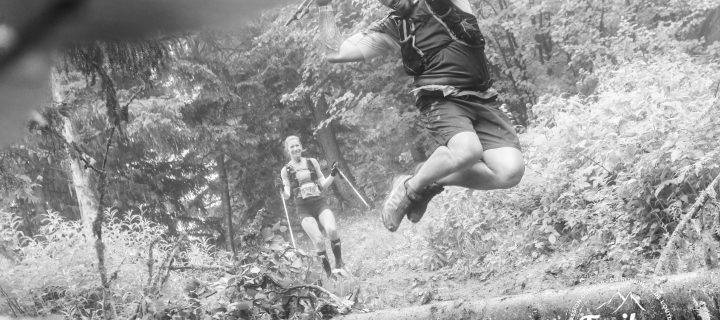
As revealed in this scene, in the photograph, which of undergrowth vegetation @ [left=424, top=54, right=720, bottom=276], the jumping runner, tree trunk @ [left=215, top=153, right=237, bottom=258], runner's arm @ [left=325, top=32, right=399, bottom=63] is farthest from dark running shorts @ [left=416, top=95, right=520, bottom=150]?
tree trunk @ [left=215, top=153, right=237, bottom=258]

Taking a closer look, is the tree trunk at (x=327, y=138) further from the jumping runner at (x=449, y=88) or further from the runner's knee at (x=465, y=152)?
the runner's knee at (x=465, y=152)

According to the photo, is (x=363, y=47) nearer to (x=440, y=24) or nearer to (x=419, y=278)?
(x=440, y=24)

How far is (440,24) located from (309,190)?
14.7 feet

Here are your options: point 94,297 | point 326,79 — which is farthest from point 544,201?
point 326,79

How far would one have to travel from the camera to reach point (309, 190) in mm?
7062

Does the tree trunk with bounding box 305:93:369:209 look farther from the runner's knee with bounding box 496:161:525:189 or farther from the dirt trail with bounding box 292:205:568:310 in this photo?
the runner's knee with bounding box 496:161:525:189

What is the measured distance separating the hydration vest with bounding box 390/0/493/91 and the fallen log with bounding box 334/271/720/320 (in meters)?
1.16

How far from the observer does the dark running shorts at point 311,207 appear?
717 cm

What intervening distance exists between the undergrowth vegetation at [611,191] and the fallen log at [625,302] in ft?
2.10

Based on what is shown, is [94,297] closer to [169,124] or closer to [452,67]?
[169,124]

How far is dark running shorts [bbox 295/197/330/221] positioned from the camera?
7.17 m

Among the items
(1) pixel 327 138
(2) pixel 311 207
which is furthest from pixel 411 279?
(1) pixel 327 138

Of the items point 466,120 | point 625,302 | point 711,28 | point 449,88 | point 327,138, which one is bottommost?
point 625,302

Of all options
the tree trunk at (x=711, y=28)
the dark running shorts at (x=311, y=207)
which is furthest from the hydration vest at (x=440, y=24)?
the tree trunk at (x=711, y=28)
